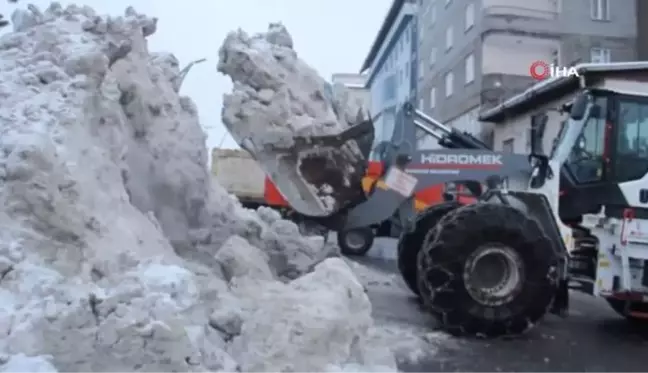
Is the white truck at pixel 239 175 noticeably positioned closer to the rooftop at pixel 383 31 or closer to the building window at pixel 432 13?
the building window at pixel 432 13

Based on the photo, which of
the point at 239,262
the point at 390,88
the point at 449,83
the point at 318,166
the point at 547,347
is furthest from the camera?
the point at 390,88

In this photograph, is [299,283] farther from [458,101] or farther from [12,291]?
[458,101]

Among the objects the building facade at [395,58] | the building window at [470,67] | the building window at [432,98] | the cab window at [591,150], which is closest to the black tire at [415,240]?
the cab window at [591,150]

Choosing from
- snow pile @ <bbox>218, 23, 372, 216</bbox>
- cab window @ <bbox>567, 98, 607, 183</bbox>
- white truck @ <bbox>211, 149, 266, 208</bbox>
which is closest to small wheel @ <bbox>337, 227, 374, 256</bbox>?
white truck @ <bbox>211, 149, 266, 208</bbox>

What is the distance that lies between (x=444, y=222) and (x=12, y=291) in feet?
13.4

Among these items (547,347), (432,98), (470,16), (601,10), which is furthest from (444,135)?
(432,98)

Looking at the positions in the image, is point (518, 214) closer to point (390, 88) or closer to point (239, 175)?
point (239, 175)

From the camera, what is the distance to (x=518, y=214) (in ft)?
23.4

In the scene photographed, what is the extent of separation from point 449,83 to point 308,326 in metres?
25.7

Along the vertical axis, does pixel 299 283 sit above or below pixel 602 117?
below

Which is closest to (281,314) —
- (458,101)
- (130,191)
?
(130,191)

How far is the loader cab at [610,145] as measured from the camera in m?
7.59

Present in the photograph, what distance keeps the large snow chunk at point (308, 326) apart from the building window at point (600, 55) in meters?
22.2

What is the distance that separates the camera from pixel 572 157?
7.90m
